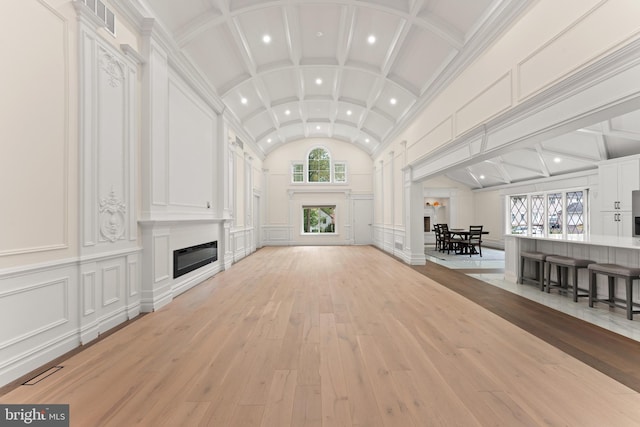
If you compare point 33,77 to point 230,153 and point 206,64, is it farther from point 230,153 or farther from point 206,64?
point 230,153

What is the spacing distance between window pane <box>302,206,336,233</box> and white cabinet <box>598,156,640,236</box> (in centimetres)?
903

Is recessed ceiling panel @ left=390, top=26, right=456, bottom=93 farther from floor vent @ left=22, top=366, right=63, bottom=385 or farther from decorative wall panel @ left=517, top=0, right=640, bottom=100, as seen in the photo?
floor vent @ left=22, top=366, right=63, bottom=385

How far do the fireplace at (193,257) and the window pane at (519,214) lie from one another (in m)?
11.4

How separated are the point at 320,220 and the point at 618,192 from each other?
9.73 meters

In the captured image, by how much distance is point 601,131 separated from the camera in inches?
252

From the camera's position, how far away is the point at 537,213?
10.9 metres

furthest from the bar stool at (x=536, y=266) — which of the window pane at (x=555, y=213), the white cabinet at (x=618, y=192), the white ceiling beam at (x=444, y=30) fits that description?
the window pane at (x=555, y=213)

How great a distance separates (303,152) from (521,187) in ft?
28.8

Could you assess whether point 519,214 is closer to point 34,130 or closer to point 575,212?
point 575,212

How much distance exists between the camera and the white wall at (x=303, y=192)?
13172 millimetres

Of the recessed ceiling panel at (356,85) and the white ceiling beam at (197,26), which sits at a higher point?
the recessed ceiling panel at (356,85)

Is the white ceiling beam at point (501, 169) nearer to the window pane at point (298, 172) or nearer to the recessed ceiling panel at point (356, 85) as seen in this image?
the recessed ceiling panel at point (356, 85)

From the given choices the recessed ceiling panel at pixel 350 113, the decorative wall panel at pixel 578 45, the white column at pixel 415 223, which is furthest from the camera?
the recessed ceiling panel at pixel 350 113

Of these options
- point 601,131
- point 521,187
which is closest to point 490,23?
point 601,131
